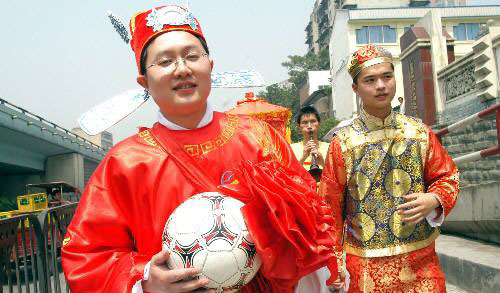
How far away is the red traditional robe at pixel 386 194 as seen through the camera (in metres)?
3.09

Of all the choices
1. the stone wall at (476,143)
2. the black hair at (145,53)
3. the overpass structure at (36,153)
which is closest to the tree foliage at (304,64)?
the overpass structure at (36,153)

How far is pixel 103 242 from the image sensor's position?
199 centimetres

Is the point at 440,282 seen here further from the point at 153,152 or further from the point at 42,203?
the point at 42,203

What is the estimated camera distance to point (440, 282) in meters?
3.05

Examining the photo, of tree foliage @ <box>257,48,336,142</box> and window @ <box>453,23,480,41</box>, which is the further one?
tree foliage @ <box>257,48,336,142</box>

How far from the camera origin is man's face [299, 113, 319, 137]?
5.72 meters

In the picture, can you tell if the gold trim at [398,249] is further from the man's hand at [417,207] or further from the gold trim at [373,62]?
the gold trim at [373,62]

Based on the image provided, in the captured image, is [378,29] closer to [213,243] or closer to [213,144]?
Answer: [213,144]

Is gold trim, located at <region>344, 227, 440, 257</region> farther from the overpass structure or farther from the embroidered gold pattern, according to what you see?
the overpass structure

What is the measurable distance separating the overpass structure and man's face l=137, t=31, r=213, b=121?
57.1 ft

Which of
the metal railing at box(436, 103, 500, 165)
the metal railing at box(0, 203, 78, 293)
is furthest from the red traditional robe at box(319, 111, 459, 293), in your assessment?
the metal railing at box(0, 203, 78, 293)

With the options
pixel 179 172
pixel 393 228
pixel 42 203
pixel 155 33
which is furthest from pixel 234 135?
pixel 42 203

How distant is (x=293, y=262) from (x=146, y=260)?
1.91 ft

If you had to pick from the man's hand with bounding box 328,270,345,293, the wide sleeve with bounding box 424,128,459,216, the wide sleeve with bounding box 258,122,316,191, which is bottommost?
the man's hand with bounding box 328,270,345,293
